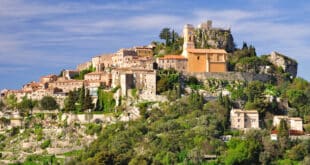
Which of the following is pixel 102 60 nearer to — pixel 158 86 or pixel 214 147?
pixel 158 86

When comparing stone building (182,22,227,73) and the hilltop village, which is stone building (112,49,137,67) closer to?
the hilltop village

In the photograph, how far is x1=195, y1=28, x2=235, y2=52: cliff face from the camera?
94819 mm

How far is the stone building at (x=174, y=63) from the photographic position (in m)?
88.2

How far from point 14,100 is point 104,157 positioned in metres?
24.0

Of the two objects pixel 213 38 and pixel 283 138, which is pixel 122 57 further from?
pixel 283 138

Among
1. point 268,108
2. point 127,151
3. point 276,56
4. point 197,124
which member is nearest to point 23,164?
point 127,151

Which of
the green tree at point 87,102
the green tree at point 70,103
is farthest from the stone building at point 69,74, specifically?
the green tree at point 87,102

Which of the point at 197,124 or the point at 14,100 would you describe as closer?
the point at 197,124

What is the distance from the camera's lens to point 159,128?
78.1 meters

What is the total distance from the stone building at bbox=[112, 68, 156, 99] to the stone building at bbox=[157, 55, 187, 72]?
3.22 metres

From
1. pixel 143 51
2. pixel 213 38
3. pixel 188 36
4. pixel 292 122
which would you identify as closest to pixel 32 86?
pixel 143 51

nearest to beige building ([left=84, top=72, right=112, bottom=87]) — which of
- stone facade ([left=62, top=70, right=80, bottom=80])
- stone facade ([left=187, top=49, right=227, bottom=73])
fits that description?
stone facade ([left=62, top=70, right=80, bottom=80])

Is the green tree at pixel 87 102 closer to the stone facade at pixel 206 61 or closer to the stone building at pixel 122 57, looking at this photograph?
the stone building at pixel 122 57

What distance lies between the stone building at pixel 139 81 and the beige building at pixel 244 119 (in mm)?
9397
